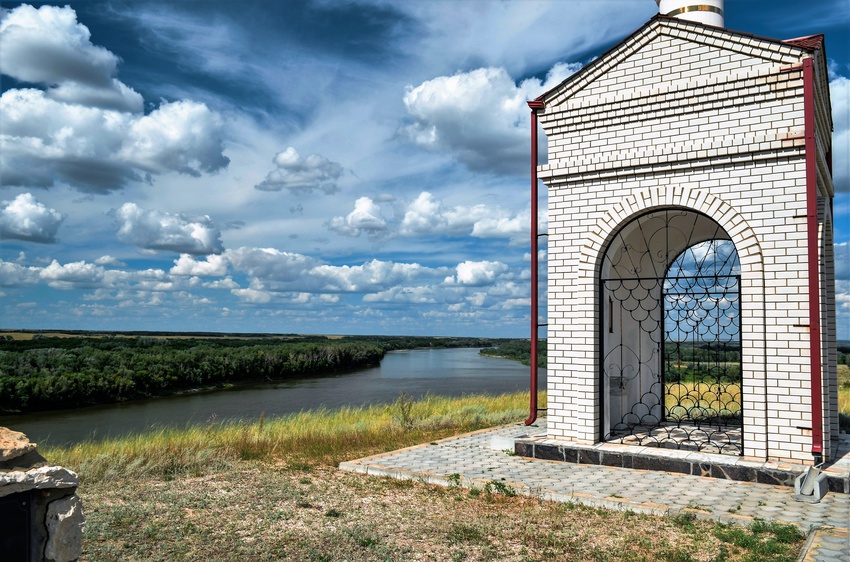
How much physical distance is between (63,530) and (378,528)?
7.87 feet

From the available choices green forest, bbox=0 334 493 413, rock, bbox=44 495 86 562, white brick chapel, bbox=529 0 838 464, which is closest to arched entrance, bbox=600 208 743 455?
white brick chapel, bbox=529 0 838 464

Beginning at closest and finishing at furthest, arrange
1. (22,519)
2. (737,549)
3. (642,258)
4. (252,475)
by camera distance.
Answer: (22,519) → (737,549) → (252,475) → (642,258)

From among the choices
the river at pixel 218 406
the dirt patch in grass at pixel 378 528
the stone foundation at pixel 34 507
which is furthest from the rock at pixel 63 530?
the river at pixel 218 406

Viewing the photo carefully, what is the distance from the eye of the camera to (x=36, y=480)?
124 inches

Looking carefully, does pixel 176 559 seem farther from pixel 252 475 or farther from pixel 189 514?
pixel 252 475

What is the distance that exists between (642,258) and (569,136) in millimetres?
2314

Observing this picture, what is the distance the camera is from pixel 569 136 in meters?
8.00

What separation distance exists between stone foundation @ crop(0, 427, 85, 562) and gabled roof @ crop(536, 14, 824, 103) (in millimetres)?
→ 6754

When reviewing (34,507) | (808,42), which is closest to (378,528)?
(34,507)

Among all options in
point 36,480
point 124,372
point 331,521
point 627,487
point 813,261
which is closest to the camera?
point 36,480

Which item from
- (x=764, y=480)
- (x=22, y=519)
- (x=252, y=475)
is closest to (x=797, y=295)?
(x=764, y=480)

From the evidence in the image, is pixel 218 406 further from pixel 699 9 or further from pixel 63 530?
pixel 63 530

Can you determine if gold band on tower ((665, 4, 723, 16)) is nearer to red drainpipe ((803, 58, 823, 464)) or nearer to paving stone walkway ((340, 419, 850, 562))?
A: red drainpipe ((803, 58, 823, 464))

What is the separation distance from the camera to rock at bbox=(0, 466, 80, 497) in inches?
120
